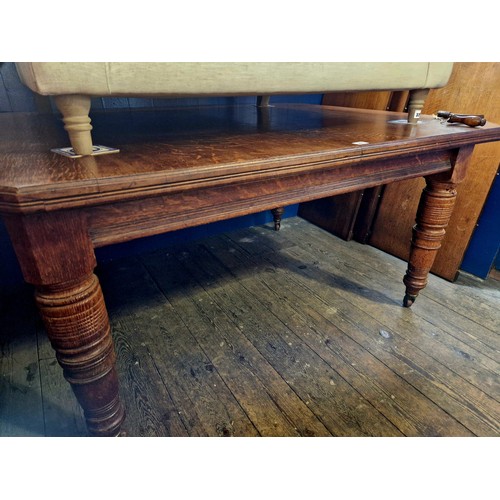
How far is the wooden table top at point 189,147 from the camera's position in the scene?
53 centimetres

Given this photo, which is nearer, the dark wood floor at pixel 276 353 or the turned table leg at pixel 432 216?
the dark wood floor at pixel 276 353

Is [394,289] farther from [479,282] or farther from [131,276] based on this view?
[131,276]

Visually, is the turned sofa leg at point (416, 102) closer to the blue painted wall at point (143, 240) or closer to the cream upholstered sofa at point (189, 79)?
the cream upholstered sofa at point (189, 79)

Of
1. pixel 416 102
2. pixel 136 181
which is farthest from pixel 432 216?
pixel 136 181

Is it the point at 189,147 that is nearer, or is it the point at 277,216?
the point at 189,147

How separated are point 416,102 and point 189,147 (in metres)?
0.83

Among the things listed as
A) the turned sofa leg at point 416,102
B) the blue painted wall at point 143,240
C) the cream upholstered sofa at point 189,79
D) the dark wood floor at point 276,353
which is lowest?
the dark wood floor at point 276,353

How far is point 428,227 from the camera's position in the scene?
122 centimetres

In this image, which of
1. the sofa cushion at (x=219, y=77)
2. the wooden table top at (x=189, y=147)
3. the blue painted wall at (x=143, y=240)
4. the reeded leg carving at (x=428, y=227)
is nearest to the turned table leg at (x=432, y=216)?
the reeded leg carving at (x=428, y=227)

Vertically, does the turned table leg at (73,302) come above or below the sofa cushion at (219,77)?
below

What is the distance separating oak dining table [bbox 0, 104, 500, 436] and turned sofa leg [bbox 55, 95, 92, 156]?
0.03 metres

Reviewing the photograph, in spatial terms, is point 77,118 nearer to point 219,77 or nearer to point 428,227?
point 219,77

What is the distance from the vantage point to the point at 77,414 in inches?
38.2

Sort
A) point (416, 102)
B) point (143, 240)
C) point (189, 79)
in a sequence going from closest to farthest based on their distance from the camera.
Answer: point (189, 79), point (416, 102), point (143, 240)
